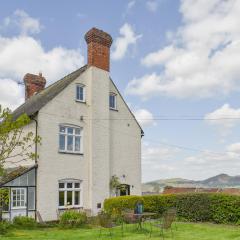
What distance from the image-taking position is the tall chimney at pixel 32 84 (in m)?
34.8

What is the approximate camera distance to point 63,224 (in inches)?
809

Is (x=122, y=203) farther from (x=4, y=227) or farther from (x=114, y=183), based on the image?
(x=4, y=227)

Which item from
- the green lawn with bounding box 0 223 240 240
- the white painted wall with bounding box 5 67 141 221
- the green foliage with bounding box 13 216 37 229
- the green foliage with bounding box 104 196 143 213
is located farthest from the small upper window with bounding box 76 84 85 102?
the green lawn with bounding box 0 223 240 240

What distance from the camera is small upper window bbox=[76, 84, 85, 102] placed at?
27141 millimetres

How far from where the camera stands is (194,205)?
22.6 meters

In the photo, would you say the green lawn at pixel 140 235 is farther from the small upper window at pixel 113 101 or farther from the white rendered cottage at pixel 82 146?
the small upper window at pixel 113 101

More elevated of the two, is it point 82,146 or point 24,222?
point 82,146

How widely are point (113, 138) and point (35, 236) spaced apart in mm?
12890

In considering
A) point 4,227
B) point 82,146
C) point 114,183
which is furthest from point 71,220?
point 114,183

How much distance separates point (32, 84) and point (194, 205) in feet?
61.0

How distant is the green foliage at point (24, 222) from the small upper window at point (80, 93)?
28.6 feet

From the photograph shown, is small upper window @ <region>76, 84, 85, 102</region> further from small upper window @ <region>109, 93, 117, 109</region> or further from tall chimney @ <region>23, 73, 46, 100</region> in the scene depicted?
tall chimney @ <region>23, 73, 46, 100</region>

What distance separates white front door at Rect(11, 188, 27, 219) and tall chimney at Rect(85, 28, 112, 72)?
976 cm

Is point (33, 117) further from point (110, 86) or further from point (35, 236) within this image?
point (35, 236)
